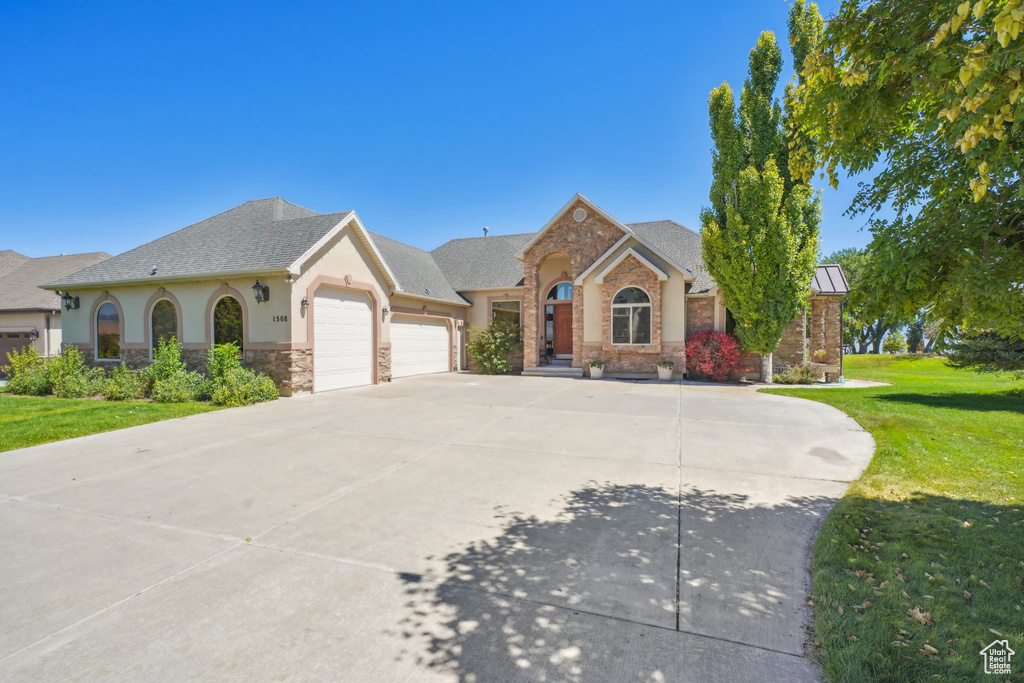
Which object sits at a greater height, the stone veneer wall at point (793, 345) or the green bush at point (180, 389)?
the stone veneer wall at point (793, 345)

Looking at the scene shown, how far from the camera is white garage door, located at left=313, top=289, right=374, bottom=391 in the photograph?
13414 mm

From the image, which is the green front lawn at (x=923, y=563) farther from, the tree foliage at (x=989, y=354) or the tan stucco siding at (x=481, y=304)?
the tan stucco siding at (x=481, y=304)

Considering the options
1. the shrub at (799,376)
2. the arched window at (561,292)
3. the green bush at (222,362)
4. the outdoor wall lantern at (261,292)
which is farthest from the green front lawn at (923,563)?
the arched window at (561,292)

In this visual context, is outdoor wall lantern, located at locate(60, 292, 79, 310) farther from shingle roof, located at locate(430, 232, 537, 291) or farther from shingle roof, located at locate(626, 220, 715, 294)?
shingle roof, located at locate(626, 220, 715, 294)

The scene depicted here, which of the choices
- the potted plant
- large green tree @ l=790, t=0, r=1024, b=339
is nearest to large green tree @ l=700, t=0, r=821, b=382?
the potted plant

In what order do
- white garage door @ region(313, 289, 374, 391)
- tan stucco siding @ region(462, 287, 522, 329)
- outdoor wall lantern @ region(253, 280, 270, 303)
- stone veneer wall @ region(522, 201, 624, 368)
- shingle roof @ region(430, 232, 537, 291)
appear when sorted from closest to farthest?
outdoor wall lantern @ region(253, 280, 270, 303)
white garage door @ region(313, 289, 374, 391)
stone veneer wall @ region(522, 201, 624, 368)
tan stucco siding @ region(462, 287, 522, 329)
shingle roof @ region(430, 232, 537, 291)

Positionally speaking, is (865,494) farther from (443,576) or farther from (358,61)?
(358,61)

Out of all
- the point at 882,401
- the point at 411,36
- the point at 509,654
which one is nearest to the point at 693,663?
the point at 509,654

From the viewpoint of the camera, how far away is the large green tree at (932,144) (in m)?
2.62

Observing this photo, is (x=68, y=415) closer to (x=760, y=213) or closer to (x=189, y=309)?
(x=189, y=309)

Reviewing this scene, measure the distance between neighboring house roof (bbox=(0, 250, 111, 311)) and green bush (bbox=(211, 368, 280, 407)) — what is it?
15961mm

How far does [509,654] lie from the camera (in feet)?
8.21

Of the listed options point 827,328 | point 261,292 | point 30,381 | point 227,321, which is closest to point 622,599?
point 261,292

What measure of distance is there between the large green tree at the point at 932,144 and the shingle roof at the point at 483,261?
16.4m
